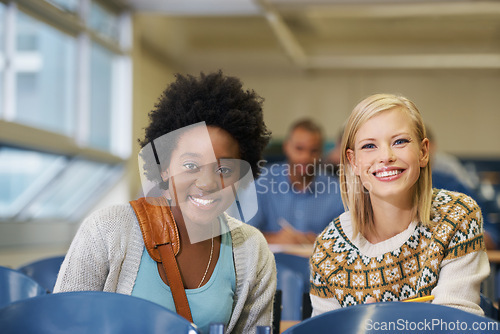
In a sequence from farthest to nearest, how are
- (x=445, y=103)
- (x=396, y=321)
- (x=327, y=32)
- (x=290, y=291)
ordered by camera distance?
(x=327, y=32), (x=445, y=103), (x=290, y=291), (x=396, y=321)

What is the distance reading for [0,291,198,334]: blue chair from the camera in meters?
1.18

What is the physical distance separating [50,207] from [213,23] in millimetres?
3127

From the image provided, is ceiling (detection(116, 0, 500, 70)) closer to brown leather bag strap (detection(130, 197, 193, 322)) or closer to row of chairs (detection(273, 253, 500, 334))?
row of chairs (detection(273, 253, 500, 334))

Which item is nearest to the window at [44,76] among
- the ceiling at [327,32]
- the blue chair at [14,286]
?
the ceiling at [327,32]

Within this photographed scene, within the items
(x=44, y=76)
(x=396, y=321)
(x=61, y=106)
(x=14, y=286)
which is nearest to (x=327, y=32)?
(x=61, y=106)

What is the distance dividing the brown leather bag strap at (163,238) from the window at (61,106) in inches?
109

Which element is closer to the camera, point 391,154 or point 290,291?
point 391,154

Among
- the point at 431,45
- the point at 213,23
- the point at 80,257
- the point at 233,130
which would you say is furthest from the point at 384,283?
the point at 431,45

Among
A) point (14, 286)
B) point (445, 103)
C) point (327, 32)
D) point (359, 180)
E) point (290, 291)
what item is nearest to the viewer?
point (359, 180)

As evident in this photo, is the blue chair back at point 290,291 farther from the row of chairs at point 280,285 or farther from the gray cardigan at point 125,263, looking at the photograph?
the gray cardigan at point 125,263

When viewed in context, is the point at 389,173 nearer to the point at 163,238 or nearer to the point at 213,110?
the point at 213,110

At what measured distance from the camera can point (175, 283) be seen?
5.08 ft

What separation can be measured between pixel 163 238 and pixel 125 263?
111 mm

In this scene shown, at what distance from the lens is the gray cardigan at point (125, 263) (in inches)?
59.6
